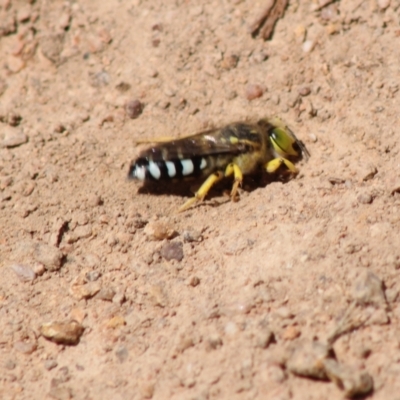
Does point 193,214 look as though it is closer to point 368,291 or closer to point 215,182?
point 215,182

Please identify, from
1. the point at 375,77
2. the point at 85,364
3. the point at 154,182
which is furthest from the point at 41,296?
the point at 375,77

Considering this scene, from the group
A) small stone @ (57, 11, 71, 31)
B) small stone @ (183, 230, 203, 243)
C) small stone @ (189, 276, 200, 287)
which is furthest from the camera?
small stone @ (57, 11, 71, 31)

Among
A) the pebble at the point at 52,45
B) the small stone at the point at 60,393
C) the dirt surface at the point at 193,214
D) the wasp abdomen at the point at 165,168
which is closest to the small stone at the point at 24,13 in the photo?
the dirt surface at the point at 193,214

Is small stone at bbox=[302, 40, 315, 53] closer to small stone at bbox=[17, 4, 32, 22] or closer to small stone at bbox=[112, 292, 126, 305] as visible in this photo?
small stone at bbox=[17, 4, 32, 22]

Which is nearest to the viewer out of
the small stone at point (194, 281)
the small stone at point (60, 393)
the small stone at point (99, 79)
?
the small stone at point (60, 393)

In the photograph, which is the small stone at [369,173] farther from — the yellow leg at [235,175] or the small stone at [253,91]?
the small stone at [253,91]

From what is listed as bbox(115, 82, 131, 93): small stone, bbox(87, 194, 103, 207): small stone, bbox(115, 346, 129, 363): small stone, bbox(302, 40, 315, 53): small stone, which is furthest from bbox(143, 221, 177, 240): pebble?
bbox(302, 40, 315, 53): small stone
